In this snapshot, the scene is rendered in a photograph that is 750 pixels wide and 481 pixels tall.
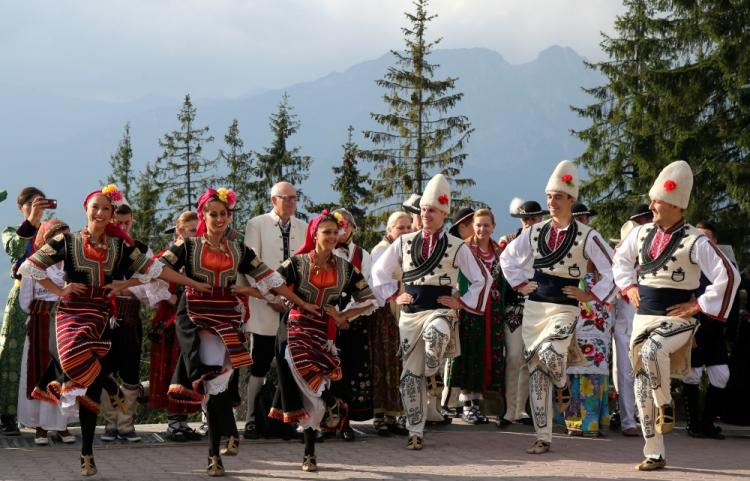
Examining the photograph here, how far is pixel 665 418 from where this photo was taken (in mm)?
7551

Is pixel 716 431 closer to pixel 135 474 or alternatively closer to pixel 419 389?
pixel 419 389

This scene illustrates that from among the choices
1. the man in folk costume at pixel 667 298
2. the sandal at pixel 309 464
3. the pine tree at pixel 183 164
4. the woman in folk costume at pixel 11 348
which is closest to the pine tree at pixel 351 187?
the pine tree at pixel 183 164

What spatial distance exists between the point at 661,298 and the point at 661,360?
1.53ft

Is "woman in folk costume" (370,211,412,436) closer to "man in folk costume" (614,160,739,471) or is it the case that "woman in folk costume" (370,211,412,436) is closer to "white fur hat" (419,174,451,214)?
"white fur hat" (419,174,451,214)

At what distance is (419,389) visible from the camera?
8680 millimetres

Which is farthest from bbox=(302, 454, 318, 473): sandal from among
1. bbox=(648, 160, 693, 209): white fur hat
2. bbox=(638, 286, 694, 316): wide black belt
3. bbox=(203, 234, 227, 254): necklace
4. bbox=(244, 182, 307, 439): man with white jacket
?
bbox=(648, 160, 693, 209): white fur hat

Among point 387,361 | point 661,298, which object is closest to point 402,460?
point 387,361

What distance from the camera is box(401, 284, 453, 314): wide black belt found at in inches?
340

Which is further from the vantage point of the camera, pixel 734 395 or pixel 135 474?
pixel 734 395

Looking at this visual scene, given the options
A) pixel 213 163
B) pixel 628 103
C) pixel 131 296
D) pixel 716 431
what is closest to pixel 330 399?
pixel 131 296

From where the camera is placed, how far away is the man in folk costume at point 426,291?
8.61 metres

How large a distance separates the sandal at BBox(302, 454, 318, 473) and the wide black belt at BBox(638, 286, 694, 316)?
2.75m

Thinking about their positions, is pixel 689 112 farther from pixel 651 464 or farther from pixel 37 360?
pixel 37 360

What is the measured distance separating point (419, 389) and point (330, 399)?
4.07 ft
